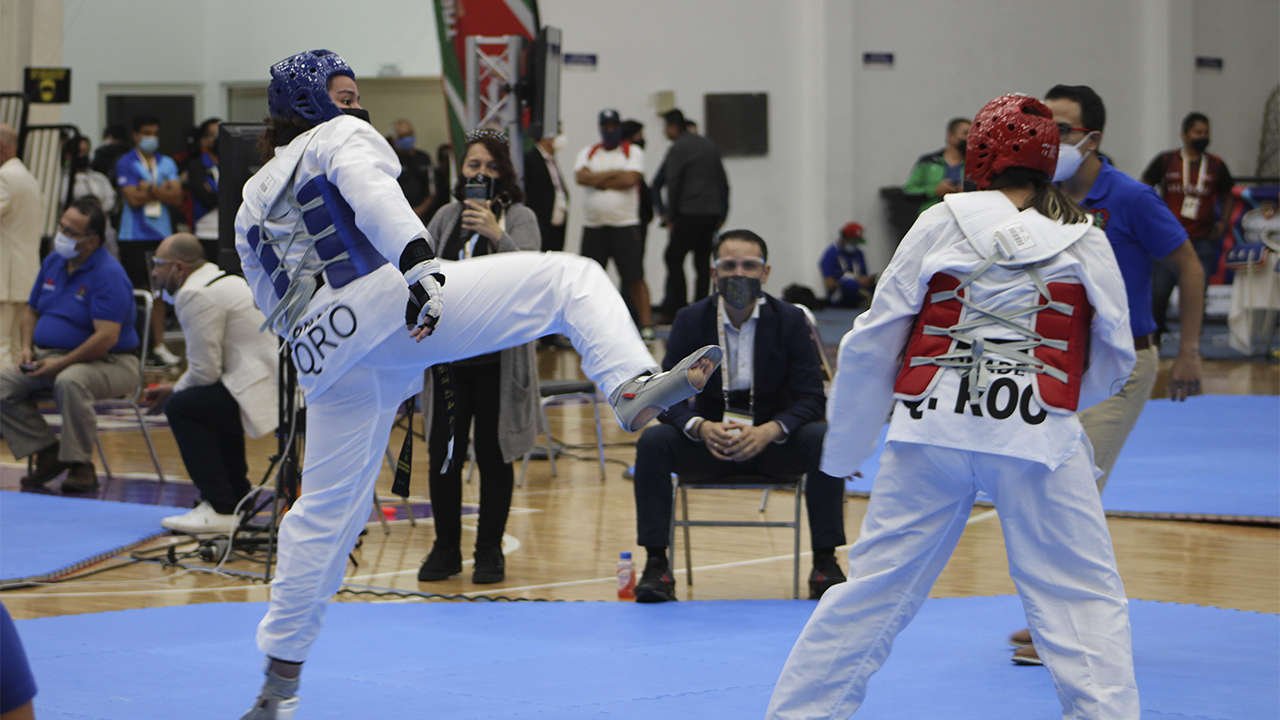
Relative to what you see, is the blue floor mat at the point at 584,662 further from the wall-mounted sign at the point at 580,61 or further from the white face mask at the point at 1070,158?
the wall-mounted sign at the point at 580,61

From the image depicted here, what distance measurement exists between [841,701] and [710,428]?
7.13ft

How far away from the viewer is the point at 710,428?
4750 millimetres

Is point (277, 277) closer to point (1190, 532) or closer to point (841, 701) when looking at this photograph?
point (841, 701)

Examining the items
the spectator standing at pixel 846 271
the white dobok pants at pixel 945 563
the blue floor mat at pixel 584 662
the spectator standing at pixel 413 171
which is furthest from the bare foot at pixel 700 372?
the spectator standing at pixel 846 271

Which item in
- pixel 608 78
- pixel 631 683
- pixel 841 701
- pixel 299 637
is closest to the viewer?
pixel 841 701

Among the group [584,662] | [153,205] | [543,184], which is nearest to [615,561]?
[584,662]

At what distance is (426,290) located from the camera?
9.47 ft

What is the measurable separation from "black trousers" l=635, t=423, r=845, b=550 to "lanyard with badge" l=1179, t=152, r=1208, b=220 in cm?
817

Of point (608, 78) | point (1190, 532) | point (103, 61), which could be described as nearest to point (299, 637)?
point (1190, 532)

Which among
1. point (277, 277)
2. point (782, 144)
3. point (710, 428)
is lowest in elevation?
point (710, 428)

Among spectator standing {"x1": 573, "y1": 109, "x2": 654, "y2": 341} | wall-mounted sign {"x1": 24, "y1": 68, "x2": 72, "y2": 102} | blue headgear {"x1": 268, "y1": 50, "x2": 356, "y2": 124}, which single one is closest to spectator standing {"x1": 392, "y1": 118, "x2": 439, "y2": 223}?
spectator standing {"x1": 573, "y1": 109, "x2": 654, "y2": 341}

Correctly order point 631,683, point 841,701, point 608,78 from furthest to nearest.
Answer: point 608,78, point 631,683, point 841,701

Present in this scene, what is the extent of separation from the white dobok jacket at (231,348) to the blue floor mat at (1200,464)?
285 cm

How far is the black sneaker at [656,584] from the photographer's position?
4711 millimetres
